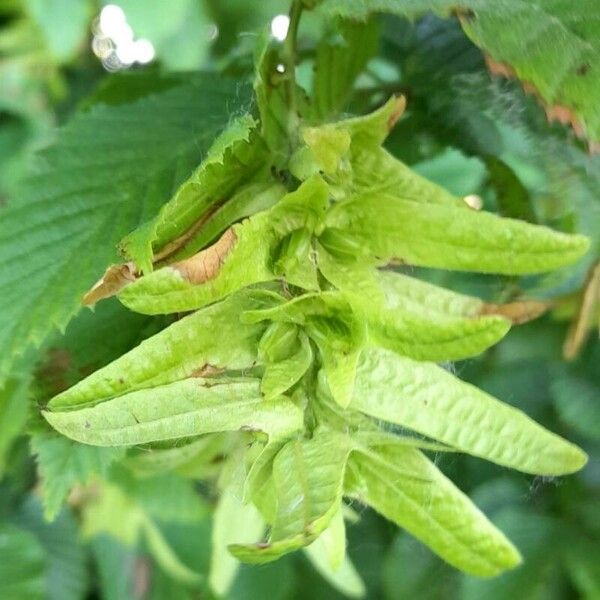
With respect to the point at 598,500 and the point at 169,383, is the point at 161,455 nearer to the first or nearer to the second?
the point at 169,383

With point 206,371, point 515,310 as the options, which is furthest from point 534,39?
point 206,371

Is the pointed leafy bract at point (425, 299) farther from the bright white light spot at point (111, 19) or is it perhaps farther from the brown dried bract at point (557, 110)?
the bright white light spot at point (111, 19)

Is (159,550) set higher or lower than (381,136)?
lower

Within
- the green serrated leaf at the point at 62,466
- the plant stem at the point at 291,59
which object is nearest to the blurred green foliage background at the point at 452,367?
the green serrated leaf at the point at 62,466

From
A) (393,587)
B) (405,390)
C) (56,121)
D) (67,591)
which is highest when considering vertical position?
(405,390)

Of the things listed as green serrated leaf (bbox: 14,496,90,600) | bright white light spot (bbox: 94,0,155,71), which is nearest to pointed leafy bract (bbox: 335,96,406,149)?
bright white light spot (bbox: 94,0,155,71)

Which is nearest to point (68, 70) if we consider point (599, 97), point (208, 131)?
point (208, 131)
